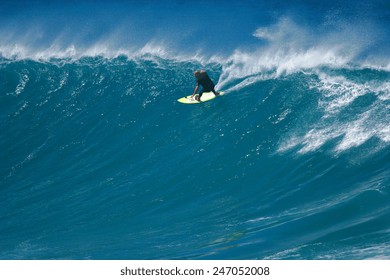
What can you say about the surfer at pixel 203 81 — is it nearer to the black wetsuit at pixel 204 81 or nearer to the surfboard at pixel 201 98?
the black wetsuit at pixel 204 81

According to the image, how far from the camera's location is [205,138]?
43.9 ft

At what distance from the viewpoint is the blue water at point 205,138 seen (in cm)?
1025

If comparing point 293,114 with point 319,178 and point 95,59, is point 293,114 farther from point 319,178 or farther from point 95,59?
point 95,59

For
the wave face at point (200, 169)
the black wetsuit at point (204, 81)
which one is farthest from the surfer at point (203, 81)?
the wave face at point (200, 169)

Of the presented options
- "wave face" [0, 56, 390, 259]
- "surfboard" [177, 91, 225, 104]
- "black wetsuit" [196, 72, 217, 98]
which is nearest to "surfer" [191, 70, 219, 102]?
"black wetsuit" [196, 72, 217, 98]

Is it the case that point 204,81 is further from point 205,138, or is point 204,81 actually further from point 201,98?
point 205,138

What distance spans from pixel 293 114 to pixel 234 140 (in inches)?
62.7

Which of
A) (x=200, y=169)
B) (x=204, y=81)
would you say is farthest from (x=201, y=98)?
(x=200, y=169)

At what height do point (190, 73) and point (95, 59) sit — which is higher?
point (95, 59)

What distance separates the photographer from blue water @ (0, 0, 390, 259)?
1025 centimetres

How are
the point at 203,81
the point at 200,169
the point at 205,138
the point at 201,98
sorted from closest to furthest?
the point at 200,169 < the point at 205,138 < the point at 203,81 < the point at 201,98

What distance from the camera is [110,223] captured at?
11.7 meters

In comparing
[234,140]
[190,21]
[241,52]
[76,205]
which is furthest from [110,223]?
[190,21]

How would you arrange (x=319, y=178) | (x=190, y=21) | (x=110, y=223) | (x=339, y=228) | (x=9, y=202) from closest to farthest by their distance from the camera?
(x=339, y=228)
(x=319, y=178)
(x=110, y=223)
(x=9, y=202)
(x=190, y=21)
